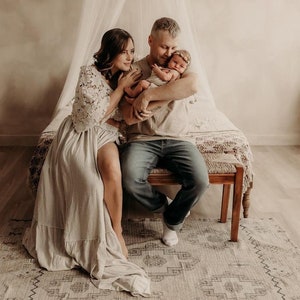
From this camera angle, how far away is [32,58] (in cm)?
405

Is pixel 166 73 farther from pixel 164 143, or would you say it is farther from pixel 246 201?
pixel 246 201

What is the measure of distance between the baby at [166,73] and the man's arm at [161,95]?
0.12 ft

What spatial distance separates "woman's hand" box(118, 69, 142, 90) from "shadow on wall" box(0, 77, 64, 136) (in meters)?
1.78

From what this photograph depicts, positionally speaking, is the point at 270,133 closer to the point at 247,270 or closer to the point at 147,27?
the point at 147,27

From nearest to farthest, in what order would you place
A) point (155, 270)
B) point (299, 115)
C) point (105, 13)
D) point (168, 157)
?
point (155, 270) → point (168, 157) → point (105, 13) → point (299, 115)

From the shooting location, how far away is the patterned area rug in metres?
2.13

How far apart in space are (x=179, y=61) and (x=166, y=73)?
0.10 metres

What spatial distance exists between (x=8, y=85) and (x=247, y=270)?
9.17 feet

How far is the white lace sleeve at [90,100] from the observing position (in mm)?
2322

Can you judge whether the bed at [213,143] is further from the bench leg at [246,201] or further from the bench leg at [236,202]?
the bench leg at [236,202]

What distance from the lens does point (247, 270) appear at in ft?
7.61

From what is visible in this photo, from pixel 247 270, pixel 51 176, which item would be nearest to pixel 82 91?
pixel 51 176

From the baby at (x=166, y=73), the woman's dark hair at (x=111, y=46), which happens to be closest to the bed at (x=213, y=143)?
the baby at (x=166, y=73)

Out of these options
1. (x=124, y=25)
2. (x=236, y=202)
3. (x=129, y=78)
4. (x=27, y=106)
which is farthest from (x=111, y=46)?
(x=27, y=106)
